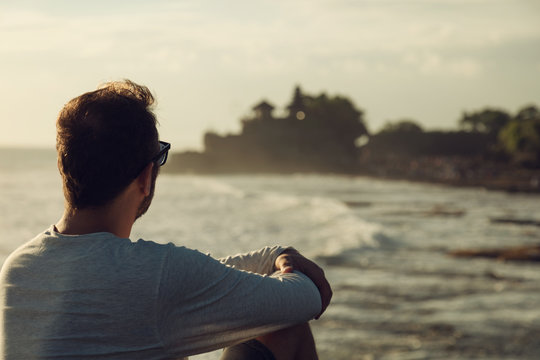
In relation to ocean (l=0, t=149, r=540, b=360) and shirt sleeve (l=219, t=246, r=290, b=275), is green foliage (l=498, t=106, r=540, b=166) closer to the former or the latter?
ocean (l=0, t=149, r=540, b=360)

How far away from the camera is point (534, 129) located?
57188mm

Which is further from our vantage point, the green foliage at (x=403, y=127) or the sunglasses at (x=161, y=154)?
the green foliage at (x=403, y=127)

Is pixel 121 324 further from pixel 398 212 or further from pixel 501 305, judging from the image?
pixel 398 212

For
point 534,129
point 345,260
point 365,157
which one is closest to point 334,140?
point 365,157

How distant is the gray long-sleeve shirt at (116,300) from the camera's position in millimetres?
1324

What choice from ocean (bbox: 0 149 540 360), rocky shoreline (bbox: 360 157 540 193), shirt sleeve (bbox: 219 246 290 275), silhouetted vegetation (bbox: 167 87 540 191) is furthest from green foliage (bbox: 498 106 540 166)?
shirt sleeve (bbox: 219 246 290 275)

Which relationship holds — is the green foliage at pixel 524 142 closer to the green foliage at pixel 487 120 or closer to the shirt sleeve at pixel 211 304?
the green foliage at pixel 487 120

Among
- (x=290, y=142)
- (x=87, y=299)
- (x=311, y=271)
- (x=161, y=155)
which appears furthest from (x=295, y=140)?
(x=87, y=299)

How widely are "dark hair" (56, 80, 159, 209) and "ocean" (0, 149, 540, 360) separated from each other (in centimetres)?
182

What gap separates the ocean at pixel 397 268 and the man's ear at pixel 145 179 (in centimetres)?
175

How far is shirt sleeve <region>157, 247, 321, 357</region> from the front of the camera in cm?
134

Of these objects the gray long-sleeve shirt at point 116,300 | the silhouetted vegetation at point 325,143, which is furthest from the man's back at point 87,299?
the silhouetted vegetation at point 325,143

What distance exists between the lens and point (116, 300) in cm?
132

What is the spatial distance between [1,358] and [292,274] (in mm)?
748
